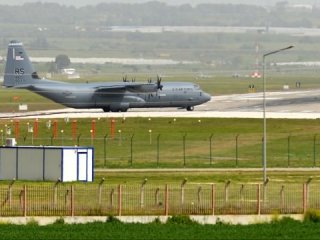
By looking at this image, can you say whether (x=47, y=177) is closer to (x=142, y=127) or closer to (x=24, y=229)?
(x=24, y=229)

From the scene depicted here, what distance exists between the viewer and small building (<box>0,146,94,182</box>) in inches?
3078

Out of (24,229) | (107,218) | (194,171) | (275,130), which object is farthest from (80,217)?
(275,130)

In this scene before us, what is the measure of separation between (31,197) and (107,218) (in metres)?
7.42

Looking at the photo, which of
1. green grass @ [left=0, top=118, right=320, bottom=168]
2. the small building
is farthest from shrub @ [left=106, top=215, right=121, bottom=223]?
green grass @ [left=0, top=118, right=320, bottom=168]

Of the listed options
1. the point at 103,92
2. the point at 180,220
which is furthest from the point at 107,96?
the point at 180,220

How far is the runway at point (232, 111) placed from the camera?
13112 centimetres

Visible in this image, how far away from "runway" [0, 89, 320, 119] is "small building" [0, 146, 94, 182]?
158 feet

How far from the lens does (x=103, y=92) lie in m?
141

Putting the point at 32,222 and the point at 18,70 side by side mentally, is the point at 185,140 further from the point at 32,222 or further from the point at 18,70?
the point at 32,222

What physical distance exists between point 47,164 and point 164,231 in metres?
25.8

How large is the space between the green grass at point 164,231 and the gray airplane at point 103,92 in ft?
275

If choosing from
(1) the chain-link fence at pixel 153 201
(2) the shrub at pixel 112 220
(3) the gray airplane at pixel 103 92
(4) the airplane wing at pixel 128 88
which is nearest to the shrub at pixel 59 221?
(1) the chain-link fence at pixel 153 201

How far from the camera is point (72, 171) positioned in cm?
7838

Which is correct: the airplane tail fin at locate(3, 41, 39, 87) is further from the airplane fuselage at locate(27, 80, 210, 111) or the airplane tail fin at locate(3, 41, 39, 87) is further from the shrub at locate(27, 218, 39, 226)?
the shrub at locate(27, 218, 39, 226)
